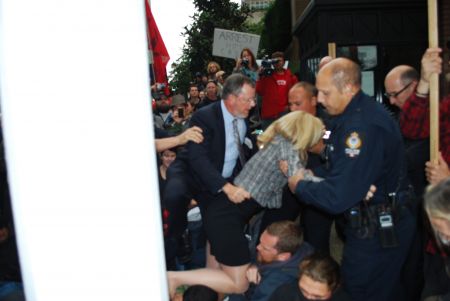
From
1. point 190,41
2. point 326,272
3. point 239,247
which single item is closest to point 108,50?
point 326,272

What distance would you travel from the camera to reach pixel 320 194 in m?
2.71

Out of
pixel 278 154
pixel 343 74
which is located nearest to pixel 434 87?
pixel 343 74

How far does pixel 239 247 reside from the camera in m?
3.49

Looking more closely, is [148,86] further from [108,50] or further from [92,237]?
[92,237]

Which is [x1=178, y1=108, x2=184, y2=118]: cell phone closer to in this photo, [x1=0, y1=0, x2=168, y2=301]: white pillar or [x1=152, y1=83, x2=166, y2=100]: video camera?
[x1=152, y1=83, x2=166, y2=100]: video camera

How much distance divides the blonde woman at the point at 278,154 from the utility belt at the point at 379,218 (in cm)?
40

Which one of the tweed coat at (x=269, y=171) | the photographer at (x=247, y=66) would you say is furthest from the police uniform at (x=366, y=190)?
the photographer at (x=247, y=66)

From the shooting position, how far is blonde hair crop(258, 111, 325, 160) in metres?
3.24

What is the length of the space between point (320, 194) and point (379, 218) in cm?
36

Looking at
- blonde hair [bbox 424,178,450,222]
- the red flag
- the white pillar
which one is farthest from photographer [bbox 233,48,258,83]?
the white pillar

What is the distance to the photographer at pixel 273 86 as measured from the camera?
697cm

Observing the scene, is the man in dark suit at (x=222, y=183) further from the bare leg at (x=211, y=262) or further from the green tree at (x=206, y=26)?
the green tree at (x=206, y=26)

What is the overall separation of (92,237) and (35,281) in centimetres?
16

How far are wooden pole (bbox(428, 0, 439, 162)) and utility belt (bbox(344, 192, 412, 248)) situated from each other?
1.05 feet
